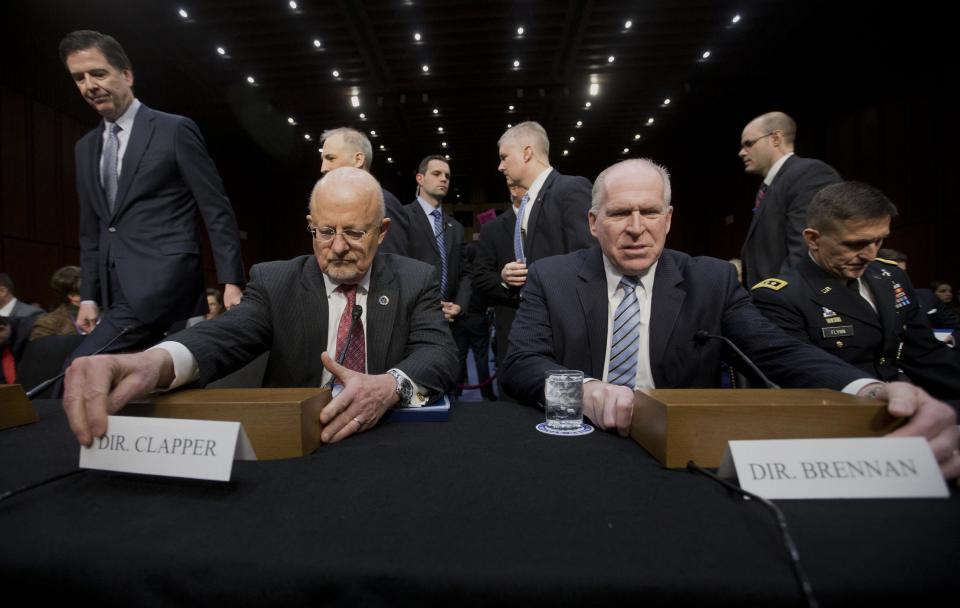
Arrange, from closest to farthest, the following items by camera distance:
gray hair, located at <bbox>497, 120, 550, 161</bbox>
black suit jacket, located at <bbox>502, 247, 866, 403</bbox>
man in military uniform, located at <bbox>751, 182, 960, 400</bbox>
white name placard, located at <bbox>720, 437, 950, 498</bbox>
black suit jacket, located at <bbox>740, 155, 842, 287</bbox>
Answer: white name placard, located at <bbox>720, 437, 950, 498</bbox>
black suit jacket, located at <bbox>502, 247, 866, 403</bbox>
man in military uniform, located at <bbox>751, 182, 960, 400</bbox>
black suit jacket, located at <bbox>740, 155, 842, 287</bbox>
gray hair, located at <bbox>497, 120, 550, 161</bbox>

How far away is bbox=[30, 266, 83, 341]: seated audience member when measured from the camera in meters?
2.71

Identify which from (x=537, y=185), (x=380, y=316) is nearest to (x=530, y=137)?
(x=537, y=185)

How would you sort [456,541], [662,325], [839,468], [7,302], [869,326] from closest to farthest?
[456,541]
[839,468]
[662,325]
[869,326]
[7,302]

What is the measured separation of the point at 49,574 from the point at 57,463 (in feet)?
1.18

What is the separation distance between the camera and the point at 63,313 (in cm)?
326

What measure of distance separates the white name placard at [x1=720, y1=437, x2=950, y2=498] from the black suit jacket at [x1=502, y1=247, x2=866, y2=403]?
699mm

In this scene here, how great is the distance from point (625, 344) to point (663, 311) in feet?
0.48

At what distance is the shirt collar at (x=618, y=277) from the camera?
1.59 m

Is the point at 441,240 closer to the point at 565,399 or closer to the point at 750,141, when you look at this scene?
the point at 750,141

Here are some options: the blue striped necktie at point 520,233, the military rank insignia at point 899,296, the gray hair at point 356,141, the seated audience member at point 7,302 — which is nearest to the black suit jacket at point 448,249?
the blue striped necktie at point 520,233

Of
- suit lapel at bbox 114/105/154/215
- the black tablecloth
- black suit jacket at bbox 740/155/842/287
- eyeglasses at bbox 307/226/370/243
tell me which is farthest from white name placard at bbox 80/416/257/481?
black suit jacket at bbox 740/155/842/287

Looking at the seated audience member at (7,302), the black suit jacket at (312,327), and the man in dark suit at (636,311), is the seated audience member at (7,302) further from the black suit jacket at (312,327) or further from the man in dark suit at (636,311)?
the man in dark suit at (636,311)

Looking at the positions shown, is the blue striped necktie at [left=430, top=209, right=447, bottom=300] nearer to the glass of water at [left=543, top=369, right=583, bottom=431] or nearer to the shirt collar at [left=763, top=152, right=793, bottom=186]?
the shirt collar at [left=763, top=152, right=793, bottom=186]

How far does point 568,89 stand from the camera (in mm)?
8742
